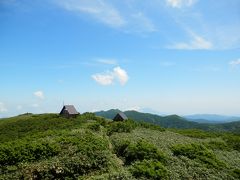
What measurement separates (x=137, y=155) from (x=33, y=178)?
1187cm

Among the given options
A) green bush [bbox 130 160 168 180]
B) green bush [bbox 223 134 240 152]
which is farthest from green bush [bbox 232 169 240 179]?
green bush [bbox 223 134 240 152]

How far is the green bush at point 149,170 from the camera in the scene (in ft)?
88.3

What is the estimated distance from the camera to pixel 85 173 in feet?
93.1

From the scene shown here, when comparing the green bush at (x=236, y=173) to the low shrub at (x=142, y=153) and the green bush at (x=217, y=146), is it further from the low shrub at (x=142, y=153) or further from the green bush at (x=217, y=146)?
the green bush at (x=217, y=146)

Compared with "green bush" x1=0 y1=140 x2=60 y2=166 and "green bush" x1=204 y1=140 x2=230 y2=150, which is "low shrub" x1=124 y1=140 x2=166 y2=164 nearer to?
"green bush" x1=0 y1=140 x2=60 y2=166

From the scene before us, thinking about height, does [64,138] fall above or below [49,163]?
above

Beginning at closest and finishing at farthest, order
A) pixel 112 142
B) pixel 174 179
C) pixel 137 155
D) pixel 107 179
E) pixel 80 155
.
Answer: pixel 107 179, pixel 174 179, pixel 80 155, pixel 137 155, pixel 112 142

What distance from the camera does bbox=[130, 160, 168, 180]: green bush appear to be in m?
26.9

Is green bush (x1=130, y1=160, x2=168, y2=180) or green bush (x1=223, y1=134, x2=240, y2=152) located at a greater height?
green bush (x1=223, y1=134, x2=240, y2=152)

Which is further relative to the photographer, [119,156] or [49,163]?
[119,156]

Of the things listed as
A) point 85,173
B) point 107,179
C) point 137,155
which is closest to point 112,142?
A: point 137,155

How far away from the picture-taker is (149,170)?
1078 inches

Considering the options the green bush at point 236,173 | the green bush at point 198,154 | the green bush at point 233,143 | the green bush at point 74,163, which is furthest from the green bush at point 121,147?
the green bush at point 233,143

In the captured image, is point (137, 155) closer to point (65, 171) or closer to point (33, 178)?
point (65, 171)
